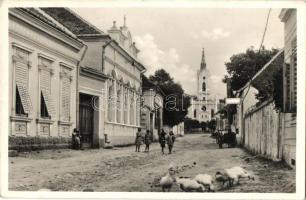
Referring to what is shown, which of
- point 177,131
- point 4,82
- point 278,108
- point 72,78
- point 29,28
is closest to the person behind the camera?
point 4,82

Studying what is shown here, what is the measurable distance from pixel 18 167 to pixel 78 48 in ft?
23.6

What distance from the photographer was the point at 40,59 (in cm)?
1488

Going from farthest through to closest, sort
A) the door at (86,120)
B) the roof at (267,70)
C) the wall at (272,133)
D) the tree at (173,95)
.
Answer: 1. the door at (86,120)
2. the tree at (173,95)
3. the roof at (267,70)
4. the wall at (272,133)

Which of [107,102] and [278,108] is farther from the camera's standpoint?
[107,102]

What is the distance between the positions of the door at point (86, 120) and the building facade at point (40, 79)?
48.5 inches

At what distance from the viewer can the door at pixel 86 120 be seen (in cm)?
1905

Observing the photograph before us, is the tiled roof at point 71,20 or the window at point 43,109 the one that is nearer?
the window at point 43,109

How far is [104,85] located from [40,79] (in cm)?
585

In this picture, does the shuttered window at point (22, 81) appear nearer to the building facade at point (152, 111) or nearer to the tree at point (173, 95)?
the tree at point (173, 95)

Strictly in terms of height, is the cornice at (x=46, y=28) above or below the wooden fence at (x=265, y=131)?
above

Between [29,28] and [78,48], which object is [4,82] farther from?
[78,48]

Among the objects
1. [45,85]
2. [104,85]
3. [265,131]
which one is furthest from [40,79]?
[265,131]

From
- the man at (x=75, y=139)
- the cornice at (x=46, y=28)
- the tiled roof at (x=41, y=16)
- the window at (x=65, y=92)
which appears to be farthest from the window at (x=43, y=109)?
the man at (x=75, y=139)

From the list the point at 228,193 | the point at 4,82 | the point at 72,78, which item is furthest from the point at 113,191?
the point at 72,78
